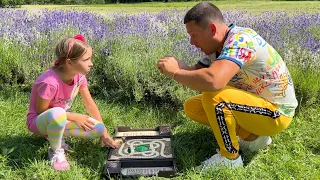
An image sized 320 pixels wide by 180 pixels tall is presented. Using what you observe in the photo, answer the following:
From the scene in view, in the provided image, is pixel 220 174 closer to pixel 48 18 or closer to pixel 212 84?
pixel 212 84

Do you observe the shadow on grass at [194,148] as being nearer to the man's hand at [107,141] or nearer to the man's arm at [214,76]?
the man's hand at [107,141]

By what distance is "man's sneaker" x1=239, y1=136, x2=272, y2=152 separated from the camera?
9.56 ft

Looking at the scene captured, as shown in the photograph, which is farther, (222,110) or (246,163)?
(246,163)

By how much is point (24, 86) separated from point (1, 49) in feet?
1.80

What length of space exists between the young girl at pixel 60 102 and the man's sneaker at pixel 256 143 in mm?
1101

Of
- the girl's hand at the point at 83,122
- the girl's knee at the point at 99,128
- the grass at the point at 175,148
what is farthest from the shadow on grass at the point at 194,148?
the girl's hand at the point at 83,122

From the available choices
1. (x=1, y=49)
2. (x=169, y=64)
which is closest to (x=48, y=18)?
(x=1, y=49)

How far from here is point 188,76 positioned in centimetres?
230

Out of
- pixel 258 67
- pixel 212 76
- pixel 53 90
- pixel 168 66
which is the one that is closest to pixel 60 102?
pixel 53 90

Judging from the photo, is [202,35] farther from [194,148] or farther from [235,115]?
[194,148]

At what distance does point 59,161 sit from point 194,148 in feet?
3.53

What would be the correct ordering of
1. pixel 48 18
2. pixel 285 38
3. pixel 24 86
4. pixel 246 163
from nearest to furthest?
1. pixel 246 163
2. pixel 24 86
3. pixel 285 38
4. pixel 48 18

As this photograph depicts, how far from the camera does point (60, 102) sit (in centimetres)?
282

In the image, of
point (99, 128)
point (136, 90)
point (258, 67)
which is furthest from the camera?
point (136, 90)
